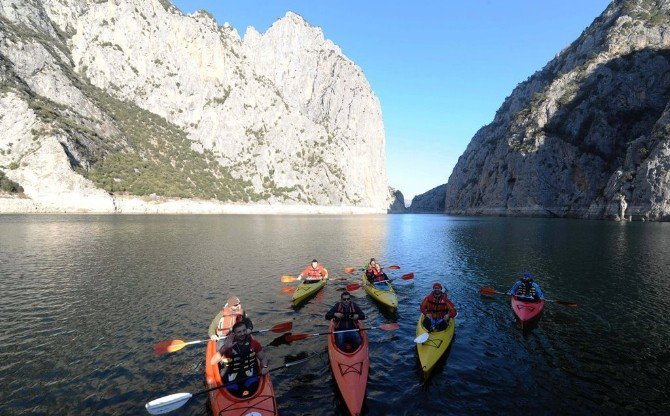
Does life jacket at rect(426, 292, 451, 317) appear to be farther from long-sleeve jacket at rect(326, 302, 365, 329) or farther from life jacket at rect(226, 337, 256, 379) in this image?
life jacket at rect(226, 337, 256, 379)

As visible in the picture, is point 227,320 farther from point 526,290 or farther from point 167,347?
point 526,290

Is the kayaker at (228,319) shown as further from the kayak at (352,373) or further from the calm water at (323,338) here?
the kayak at (352,373)

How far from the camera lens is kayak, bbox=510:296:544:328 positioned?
54.0 feet

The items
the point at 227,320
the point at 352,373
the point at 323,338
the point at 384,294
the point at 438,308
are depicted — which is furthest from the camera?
the point at 384,294

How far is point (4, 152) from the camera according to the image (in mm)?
96938

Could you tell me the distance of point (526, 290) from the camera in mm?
18016

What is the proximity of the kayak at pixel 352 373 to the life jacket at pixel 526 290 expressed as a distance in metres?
10.2

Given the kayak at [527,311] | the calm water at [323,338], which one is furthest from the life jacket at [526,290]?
the calm water at [323,338]

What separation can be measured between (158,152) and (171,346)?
500 feet

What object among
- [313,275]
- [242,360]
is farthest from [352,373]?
[313,275]

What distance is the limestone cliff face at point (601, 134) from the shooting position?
265 ft

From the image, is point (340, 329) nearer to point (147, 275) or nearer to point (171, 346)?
point (171, 346)

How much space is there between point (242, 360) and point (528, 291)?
14.7 m

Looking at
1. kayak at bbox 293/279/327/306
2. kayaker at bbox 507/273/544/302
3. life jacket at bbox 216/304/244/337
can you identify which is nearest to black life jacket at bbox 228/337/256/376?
life jacket at bbox 216/304/244/337
